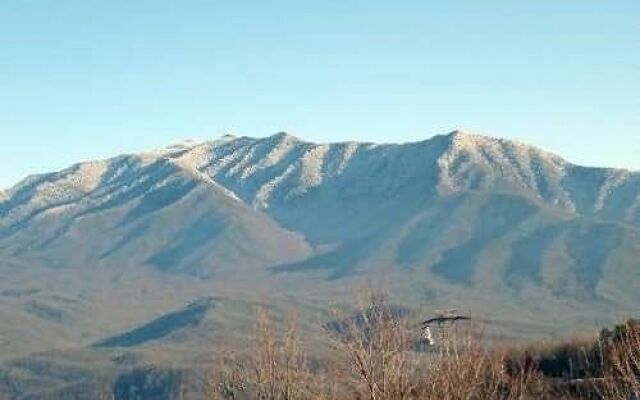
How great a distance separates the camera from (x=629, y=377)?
3503 centimetres

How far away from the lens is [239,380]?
2021 inches

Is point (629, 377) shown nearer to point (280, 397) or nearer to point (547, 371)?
point (280, 397)

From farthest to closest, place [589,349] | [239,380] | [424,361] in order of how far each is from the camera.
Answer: [589,349] < [239,380] < [424,361]

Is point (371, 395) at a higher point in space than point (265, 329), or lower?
lower

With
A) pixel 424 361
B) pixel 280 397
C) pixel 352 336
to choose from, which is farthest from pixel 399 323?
pixel 280 397

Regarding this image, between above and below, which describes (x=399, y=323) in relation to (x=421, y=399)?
above

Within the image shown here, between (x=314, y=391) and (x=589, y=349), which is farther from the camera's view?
(x=589, y=349)

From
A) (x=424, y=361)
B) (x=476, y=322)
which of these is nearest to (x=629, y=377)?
(x=476, y=322)

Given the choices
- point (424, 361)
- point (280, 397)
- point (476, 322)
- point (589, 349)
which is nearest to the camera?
point (476, 322)

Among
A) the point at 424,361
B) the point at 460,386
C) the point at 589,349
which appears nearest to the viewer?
the point at 460,386

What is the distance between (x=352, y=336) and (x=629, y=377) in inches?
356

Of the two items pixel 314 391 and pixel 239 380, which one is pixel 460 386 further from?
pixel 239 380

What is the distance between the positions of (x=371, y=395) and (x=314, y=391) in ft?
25.6

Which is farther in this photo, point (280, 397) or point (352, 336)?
point (280, 397)
